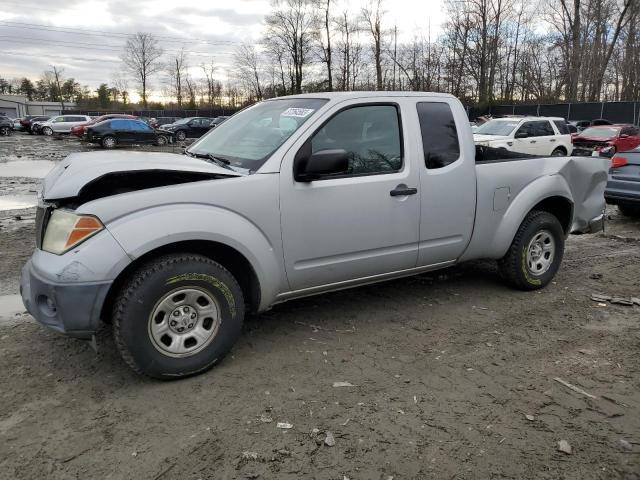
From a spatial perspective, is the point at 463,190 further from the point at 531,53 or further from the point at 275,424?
the point at 531,53

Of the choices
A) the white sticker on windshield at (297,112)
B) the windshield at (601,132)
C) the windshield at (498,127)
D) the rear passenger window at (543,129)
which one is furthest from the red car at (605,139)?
the white sticker on windshield at (297,112)

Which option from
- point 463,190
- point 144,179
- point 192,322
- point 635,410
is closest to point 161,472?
point 192,322

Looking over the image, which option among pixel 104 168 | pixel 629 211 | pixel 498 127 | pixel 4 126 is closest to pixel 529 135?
pixel 498 127

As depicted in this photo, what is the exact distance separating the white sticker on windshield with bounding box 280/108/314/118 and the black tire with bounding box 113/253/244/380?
1.34 m

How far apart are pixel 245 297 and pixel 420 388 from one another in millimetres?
1396

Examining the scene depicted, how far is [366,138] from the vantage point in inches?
159

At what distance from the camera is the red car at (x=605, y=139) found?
Result: 1702cm

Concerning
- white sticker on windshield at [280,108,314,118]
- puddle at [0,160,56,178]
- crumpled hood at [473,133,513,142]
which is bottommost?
puddle at [0,160,56,178]

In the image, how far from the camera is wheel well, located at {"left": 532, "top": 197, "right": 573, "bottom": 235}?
524cm

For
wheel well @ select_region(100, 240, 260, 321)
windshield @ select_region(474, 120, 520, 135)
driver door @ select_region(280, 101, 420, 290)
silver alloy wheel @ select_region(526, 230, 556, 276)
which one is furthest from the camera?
windshield @ select_region(474, 120, 520, 135)

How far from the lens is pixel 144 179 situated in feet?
10.8

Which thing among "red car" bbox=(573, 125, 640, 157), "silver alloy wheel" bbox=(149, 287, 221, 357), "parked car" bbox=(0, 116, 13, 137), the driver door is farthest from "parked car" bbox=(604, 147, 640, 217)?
"parked car" bbox=(0, 116, 13, 137)

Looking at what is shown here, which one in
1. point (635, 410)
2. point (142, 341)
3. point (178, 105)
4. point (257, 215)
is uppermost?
point (178, 105)

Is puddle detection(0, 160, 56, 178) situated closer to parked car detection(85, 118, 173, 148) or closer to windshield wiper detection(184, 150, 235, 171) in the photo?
parked car detection(85, 118, 173, 148)
